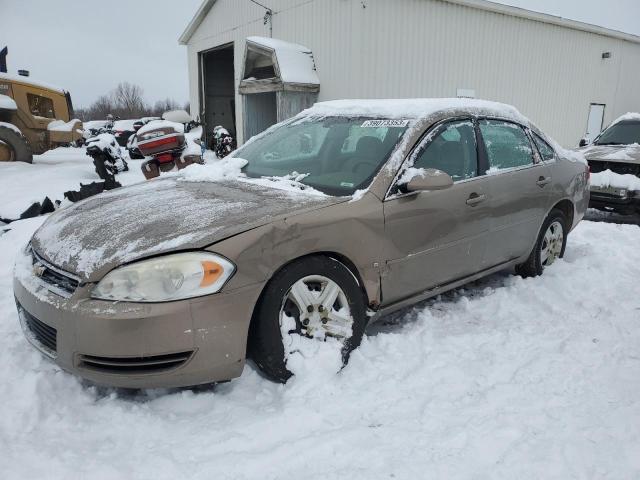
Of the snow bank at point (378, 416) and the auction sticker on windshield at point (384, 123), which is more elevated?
the auction sticker on windshield at point (384, 123)

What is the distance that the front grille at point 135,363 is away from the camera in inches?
88.4

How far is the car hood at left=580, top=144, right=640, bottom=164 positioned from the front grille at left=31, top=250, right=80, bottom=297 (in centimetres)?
746

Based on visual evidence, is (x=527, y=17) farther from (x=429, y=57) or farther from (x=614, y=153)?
(x=614, y=153)

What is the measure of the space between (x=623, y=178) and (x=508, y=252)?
14.0 ft

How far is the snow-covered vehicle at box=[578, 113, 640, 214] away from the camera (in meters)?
6.95

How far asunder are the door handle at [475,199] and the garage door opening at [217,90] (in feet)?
58.0

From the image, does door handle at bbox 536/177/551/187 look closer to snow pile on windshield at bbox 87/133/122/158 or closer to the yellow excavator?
snow pile on windshield at bbox 87/133/122/158

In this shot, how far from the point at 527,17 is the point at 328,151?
12.8 meters

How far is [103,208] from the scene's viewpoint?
2945 mm

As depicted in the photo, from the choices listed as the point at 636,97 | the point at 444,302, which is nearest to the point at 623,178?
the point at 444,302

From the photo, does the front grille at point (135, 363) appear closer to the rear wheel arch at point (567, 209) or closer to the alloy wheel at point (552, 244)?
the alloy wheel at point (552, 244)

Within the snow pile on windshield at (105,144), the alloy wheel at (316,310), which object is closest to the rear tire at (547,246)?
the alloy wheel at (316,310)

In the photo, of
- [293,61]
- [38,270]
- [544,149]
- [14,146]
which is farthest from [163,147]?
[14,146]

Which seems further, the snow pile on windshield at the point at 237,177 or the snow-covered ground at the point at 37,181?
the snow-covered ground at the point at 37,181
